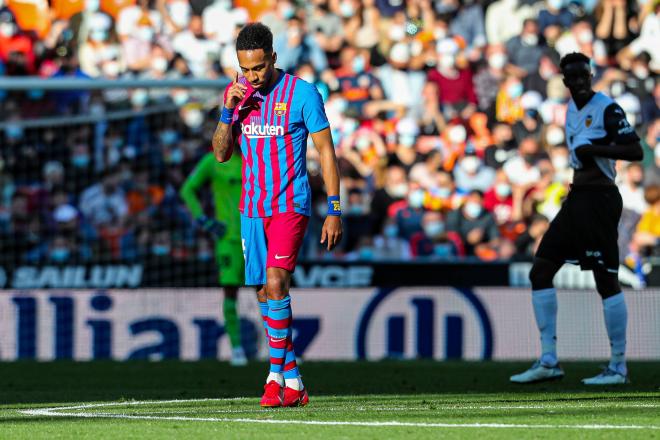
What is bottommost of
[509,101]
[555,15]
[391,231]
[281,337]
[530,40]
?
[281,337]

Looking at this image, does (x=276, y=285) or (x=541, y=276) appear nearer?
(x=276, y=285)

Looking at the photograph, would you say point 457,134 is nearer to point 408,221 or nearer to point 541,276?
point 408,221

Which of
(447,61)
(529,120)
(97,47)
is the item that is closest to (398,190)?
(529,120)

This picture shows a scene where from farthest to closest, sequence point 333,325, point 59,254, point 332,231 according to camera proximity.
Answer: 1. point 59,254
2. point 333,325
3. point 332,231

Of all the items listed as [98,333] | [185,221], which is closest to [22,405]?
[98,333]

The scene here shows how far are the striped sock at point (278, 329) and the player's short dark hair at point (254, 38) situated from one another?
138cm

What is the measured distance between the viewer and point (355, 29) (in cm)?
2069

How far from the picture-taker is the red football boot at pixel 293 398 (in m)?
7.42

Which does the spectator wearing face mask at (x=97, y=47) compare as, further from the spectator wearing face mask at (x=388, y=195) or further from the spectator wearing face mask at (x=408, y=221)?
the spectator wearing face mask at (x=408, y=221)

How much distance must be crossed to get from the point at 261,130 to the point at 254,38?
544 mm

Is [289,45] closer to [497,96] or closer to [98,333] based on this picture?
[497,96]

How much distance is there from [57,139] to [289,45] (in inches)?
171

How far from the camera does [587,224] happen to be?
31.7 ft

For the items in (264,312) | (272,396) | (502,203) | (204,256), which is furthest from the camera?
(502,203)
